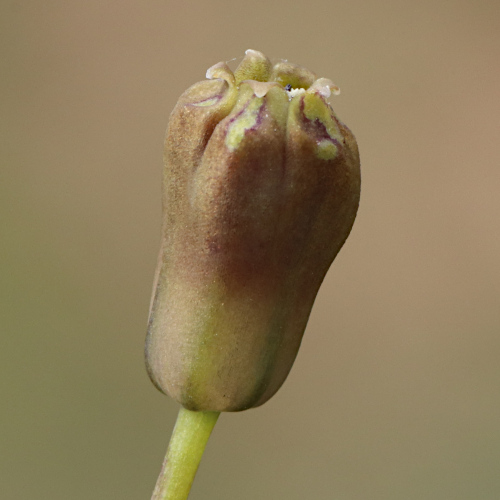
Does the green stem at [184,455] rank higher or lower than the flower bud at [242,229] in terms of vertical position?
lower

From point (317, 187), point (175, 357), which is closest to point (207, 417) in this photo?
point (175, 357)

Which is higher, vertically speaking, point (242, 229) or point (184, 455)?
point (242, 229)

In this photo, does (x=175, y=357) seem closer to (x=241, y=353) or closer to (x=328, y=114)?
(x=241, y=353)

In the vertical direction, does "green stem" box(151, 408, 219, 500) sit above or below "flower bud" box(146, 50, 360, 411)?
below
